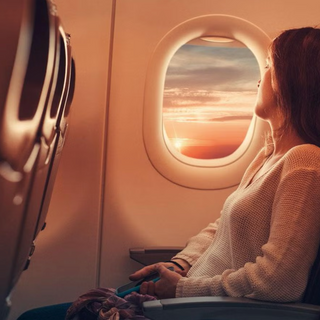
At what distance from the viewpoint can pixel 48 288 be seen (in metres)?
2.20

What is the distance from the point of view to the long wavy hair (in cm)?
135

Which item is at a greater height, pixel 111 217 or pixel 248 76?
pixel 248 76

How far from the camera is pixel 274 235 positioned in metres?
1.18

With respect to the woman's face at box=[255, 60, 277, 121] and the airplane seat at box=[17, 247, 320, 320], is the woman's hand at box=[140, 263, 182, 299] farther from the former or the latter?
the woman's face at box=[255, 60, 277, 121]

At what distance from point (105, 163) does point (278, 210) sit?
43.0 inches

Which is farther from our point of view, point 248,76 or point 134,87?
point 248,76

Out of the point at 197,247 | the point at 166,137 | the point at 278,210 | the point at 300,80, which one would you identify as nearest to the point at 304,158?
the point at 278,210

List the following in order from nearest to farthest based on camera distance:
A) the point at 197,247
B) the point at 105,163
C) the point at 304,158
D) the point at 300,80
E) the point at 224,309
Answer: the point at 224,309
the point at 304,158
the point at 300,80
the point at 197,247
the point at 105,163

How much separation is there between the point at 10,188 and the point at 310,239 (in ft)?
2.25

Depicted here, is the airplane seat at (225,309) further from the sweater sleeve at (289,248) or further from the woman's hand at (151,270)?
the woman's hand at (151,270)

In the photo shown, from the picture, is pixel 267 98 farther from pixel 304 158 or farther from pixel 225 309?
pixel 225 309

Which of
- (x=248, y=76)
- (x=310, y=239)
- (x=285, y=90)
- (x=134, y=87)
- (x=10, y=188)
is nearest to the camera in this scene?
(x=10, y=188)

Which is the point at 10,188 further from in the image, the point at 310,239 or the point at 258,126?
the point at 258,126

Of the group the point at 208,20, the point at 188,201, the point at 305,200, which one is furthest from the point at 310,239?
the point at 208,20
